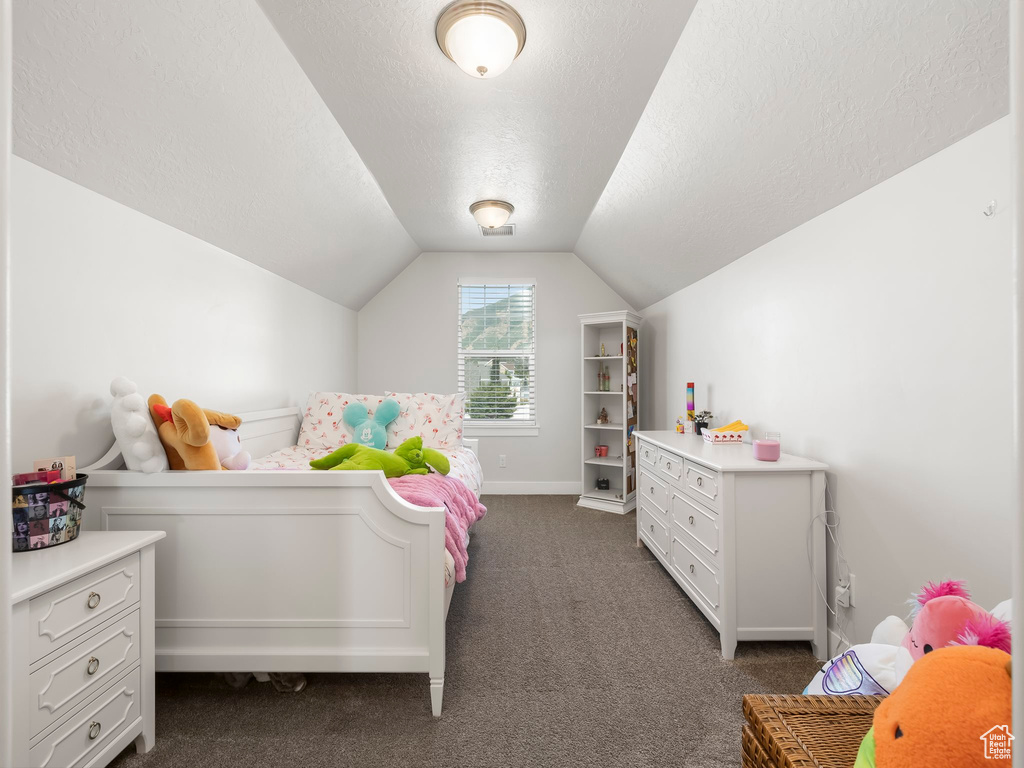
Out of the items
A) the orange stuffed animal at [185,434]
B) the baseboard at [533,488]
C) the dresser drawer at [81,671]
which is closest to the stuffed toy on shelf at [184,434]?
the orange stuffed animal at [185,434]

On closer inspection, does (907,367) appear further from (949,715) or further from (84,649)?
(84,649)

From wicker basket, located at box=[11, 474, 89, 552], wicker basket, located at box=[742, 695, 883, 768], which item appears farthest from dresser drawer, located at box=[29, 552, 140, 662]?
wicker basket, located at box=[742, 695, 883, 768]

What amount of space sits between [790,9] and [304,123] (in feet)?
6.12

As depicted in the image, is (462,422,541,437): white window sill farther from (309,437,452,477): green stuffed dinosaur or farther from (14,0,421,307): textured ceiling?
(14,0,421,307): textured ceiling

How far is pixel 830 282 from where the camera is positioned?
1925mm

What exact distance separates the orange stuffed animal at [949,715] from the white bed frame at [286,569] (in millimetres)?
1209

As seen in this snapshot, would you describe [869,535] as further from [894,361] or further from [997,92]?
[997,92]

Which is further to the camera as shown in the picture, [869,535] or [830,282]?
[830,282]

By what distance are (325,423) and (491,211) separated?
1918 mm

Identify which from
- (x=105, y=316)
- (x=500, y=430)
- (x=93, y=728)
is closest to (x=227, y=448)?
(x=105, y=316)

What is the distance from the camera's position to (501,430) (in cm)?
468

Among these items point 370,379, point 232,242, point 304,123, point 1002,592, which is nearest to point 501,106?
point 304,123

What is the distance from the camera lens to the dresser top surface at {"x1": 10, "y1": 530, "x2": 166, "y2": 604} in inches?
41.6

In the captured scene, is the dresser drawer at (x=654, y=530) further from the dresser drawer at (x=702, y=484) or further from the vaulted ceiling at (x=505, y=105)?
the vaulted ceiling at (x=505, y=105)
